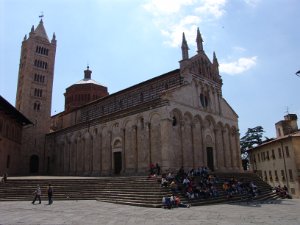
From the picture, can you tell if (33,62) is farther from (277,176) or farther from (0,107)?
(277,176)

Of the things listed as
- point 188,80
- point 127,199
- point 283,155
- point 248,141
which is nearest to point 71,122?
point 188,80

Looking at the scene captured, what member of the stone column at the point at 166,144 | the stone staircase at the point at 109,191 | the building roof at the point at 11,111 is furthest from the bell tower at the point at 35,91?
the stone column at the point at 166,144

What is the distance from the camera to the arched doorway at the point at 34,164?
124ft

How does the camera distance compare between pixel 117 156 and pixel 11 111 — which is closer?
pixel 117 156

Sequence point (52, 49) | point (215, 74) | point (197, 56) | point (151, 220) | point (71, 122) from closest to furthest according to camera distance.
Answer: point (151, 220), point (197, 56), point (215, 74), point (71, 122), point (52, 49)

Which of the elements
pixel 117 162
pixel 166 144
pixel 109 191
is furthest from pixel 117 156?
pixel 109 191

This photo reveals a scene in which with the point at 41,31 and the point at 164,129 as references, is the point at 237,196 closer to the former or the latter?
the point at 164,129

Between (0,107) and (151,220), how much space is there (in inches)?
971

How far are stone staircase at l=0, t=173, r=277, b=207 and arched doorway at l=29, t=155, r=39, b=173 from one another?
17.6m

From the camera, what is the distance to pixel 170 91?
24.0 m

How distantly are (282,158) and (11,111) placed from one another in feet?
107

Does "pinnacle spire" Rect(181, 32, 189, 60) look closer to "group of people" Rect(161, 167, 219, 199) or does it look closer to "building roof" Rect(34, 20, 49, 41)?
"group of people" Rect(161, 167, 219, 199)

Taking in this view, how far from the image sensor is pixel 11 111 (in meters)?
30.7

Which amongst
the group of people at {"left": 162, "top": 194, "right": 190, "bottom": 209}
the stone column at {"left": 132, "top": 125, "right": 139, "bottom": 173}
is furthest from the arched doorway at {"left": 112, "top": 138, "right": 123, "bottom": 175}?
the group of people at {"left": 162, "top": 194, "right": 190, "bottom": 209}
